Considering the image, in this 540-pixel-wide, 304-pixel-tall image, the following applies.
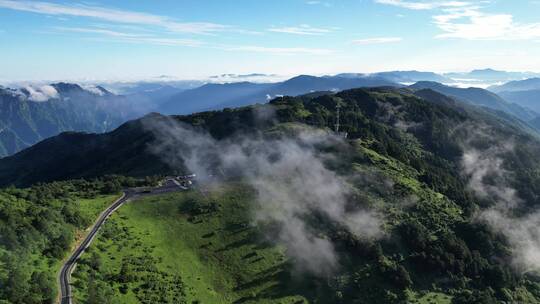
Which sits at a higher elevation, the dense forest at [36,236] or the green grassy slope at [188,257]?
the dense forest at [36,236]

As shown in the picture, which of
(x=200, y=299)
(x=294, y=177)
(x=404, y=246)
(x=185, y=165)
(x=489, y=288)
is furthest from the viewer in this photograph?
(x=185, y=165)

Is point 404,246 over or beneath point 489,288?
over

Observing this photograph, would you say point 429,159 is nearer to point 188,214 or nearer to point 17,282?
point 188,214

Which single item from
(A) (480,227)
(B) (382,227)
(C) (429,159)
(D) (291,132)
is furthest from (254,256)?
(C) (429,159)

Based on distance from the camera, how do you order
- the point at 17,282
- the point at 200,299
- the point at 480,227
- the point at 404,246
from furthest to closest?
the point at 480,227 < the point at 404,246 < the point at 200,299 < the point at 17,282

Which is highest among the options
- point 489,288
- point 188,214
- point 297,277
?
point 188,214

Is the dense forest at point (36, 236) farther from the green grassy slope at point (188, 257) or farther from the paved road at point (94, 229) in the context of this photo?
the green grassy slope at point (188, 257)

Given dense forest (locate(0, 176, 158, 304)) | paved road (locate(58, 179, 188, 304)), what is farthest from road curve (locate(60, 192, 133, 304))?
dense forest (locate(0, 176, 158, 304))

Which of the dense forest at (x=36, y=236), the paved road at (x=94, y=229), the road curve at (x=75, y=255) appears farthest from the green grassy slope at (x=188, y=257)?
the dense forest at (x=36, y=236)

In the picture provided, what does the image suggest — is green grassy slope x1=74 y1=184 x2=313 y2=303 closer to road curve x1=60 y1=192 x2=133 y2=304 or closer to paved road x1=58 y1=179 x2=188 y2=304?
road curve x1=60 y1=192 x2=133 y2=304
